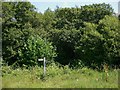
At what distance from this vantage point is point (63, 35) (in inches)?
816

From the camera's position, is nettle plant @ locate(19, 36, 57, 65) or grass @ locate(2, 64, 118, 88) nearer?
grass @ locate(2, 64, 118, 88)

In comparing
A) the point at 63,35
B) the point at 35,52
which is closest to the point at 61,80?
the point at 35,52

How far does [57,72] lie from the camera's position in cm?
1156

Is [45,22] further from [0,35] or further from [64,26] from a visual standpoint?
[0,35]

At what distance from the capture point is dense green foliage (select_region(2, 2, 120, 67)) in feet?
54.7

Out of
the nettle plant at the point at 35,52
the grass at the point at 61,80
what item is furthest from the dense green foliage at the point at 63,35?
the grass at the point at 61,80

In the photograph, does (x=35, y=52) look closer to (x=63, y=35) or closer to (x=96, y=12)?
(x=63, y=35)

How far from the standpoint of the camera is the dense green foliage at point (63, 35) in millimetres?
16688

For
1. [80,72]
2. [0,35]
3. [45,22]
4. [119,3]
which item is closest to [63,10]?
[45,22]

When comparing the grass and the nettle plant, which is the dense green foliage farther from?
the grass

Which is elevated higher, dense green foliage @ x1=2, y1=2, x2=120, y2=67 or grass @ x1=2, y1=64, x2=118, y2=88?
dense green foliage @ x1=2, y1=2, x2=120, y2=67

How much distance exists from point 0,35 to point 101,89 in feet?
43.9

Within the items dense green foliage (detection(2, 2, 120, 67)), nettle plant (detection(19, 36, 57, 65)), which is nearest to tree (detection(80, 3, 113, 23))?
dense green foliage (detection(2, 2, 120, 67))

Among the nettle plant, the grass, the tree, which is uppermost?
the tree
